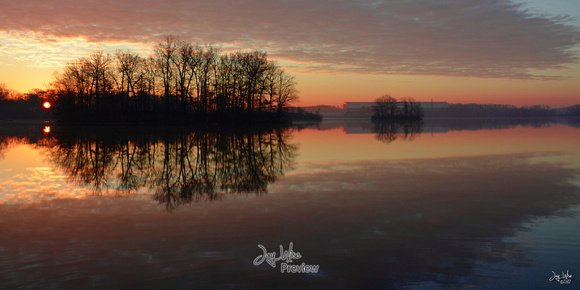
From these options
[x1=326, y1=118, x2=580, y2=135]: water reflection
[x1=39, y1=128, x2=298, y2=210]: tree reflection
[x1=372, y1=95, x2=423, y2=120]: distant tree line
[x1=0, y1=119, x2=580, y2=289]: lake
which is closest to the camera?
[x1=0, y1=119, x2=580, y2=289]: lake

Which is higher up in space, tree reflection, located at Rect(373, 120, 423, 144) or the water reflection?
the water reflection

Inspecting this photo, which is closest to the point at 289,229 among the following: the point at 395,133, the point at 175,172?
the point at 175,172

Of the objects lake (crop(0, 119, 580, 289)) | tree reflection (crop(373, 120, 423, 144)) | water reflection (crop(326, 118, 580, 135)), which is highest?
water reflection (crop(326, 118, 580, 135))

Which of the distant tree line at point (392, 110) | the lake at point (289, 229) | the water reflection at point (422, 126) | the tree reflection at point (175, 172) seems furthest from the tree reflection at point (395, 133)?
the distant tree line at point (392, 110)

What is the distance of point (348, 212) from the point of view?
10656 millimetres

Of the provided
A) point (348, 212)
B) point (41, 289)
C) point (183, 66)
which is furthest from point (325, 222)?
point (183, 66)

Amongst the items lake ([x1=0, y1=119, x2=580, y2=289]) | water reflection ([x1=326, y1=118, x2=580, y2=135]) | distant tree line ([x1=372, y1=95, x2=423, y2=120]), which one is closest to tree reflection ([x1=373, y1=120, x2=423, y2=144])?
water reflection ([x1=326, y1=118, x2=580, y2=135])

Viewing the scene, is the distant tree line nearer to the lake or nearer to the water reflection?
the water reflection

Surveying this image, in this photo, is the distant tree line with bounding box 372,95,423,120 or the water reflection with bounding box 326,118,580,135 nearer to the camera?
the water reflection with bounding box 326,118,580,135

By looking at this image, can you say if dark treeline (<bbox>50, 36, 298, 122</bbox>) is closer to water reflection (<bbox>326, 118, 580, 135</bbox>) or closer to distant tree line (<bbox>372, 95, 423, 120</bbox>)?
water reflection (<bbox>326, 118, 580, 135</bbox>)

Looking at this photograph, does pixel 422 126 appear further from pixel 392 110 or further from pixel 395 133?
pixel 392 110

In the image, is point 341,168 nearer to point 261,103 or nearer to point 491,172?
point 491,172

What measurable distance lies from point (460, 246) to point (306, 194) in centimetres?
584

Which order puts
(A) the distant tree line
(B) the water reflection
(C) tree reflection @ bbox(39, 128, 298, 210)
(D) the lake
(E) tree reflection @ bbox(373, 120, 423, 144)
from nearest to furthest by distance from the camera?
(D) the lake < (C) tree reflection @ bbox(39, 128, 298, 210) < (E) tree reflection @ bbox(373, 120, 423, 144) < (B) the water reflection < (A) the distant tree line
